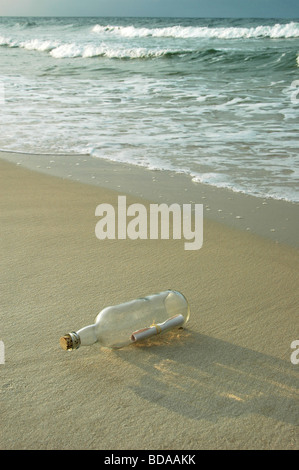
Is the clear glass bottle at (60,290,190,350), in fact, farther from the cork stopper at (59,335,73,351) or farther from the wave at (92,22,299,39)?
the wave at (92,22,299,39)

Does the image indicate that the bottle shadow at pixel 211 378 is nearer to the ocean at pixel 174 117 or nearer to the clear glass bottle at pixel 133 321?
the clear glass bottle at pixel 133 321

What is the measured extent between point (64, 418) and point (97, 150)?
383 centimetres

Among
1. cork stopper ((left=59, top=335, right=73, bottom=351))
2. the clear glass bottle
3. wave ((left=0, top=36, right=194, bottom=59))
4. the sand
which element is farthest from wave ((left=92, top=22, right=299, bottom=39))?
cork stopper ((left=59, top=335, right=73, bottom=351))

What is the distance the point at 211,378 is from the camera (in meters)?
1.63

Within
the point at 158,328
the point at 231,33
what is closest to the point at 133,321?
the point at 158,328

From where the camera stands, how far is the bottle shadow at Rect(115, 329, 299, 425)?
1501mm

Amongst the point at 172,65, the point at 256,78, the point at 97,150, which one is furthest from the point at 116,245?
the point at 172,65

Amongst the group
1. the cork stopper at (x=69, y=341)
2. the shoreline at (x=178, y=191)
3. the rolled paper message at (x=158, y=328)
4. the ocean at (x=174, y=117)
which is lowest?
the rolled paper message at (x=158, y=328)

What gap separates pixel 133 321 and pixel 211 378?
348 millimetres

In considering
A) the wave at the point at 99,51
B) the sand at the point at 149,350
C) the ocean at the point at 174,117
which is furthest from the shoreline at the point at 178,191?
the wave at the point at 99,51

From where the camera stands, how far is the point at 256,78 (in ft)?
38.6

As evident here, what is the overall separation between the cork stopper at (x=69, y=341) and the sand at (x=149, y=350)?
11cm

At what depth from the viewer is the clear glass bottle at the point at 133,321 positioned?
1.66 meters
